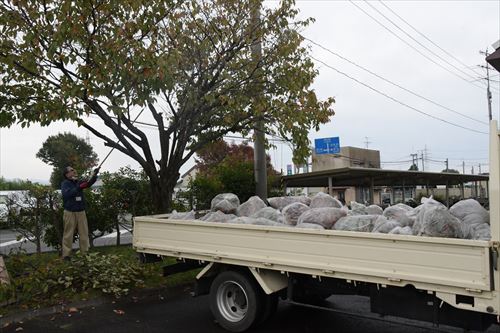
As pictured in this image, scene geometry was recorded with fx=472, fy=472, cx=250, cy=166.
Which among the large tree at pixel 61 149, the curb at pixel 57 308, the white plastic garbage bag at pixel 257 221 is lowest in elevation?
the curb at pixel 57 308

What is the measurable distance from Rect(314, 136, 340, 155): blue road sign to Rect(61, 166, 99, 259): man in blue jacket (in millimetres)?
19832

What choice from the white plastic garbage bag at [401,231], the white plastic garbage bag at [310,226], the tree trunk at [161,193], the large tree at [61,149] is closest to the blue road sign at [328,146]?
the tree trunk at [161,193]

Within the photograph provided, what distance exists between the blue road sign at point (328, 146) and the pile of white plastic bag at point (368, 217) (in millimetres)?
20444

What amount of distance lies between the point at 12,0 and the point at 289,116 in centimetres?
500

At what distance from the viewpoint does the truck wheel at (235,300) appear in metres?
5.43

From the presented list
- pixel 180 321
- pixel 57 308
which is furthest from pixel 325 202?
pixel 57 308

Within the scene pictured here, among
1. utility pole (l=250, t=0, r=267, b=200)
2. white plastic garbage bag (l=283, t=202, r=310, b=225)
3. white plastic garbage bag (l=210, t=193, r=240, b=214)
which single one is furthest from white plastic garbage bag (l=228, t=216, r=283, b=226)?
utility pole (l=250, t=0, r=267, b=200)

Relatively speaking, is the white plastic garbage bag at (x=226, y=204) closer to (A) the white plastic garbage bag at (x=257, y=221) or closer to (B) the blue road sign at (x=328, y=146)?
(A) the white plastic garbage bag at (x=257, y=221)

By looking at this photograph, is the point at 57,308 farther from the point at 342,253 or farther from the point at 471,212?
the point at 471,212

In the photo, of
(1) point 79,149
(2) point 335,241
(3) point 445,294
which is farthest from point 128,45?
(1) point 79,149

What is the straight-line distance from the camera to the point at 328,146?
1077 inches

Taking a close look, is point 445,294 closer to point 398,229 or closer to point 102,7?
point 398,229

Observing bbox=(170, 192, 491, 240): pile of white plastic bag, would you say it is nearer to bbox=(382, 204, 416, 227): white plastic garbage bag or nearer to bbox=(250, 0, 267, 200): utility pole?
bbox=(382, 204, 416, 227): white plastic garbage bag

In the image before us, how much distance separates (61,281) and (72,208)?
2.08 meters
